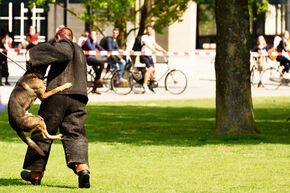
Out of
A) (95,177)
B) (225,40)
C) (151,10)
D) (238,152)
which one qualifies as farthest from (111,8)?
(95,177)

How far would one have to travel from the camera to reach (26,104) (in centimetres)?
796

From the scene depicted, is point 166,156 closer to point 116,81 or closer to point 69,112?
point 69,112

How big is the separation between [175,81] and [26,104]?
50.4ft

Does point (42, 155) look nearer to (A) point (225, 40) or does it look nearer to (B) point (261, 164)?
(B) point (261, 164)

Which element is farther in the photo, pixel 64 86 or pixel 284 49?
pixel 284 49

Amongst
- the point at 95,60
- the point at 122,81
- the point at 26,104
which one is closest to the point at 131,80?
the point at 122,81

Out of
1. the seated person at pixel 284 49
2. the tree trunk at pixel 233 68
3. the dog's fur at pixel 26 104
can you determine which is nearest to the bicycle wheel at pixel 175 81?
the seated person at pixel 284 49

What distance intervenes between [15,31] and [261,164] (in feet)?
95.2

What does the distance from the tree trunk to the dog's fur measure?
5.83 metres

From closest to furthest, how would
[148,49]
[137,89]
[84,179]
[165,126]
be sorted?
1. [84,179]
2. [165,126]
3. [148,49]
4. [137,89]

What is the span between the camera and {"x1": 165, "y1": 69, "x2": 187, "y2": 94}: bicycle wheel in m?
23.2

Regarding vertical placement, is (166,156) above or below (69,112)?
below

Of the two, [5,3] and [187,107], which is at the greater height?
[5,3]

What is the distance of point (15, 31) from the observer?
38.1 metres
